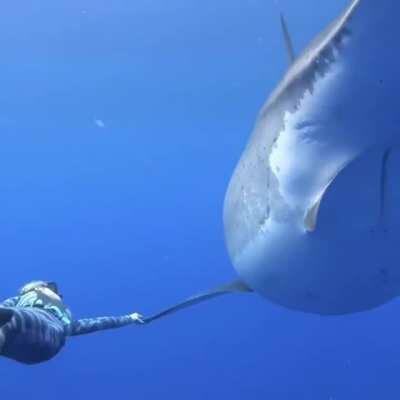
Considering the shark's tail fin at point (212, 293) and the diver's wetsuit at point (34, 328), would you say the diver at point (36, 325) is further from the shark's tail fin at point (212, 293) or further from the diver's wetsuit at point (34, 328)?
the shark's tail fin at point (212, 293)

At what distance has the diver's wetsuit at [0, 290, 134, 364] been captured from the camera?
7.25 feet

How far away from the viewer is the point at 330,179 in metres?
1.40

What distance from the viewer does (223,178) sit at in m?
15.3

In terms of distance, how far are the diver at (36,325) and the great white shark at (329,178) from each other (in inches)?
30.4

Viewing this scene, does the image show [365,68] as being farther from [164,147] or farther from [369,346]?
[164,147]

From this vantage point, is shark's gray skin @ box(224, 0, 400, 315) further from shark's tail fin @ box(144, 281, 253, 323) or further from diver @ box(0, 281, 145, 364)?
diver @ box(0, 281, 145, 364)

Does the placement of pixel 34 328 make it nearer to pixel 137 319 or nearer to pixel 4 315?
pixel 4 315

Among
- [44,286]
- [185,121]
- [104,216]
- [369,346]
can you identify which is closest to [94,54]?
[185,121]

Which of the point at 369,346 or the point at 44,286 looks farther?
the point at 369,346

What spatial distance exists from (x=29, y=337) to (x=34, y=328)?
45 mm

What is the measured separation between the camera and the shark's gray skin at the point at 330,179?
111 cm

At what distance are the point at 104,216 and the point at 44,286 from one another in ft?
39.6

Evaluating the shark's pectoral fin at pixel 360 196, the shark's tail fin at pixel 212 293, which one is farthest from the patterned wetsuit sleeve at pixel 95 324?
the shark's pectoral fin at pixel 360 196

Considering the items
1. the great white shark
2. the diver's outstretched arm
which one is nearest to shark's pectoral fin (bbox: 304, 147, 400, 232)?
the great white shark
